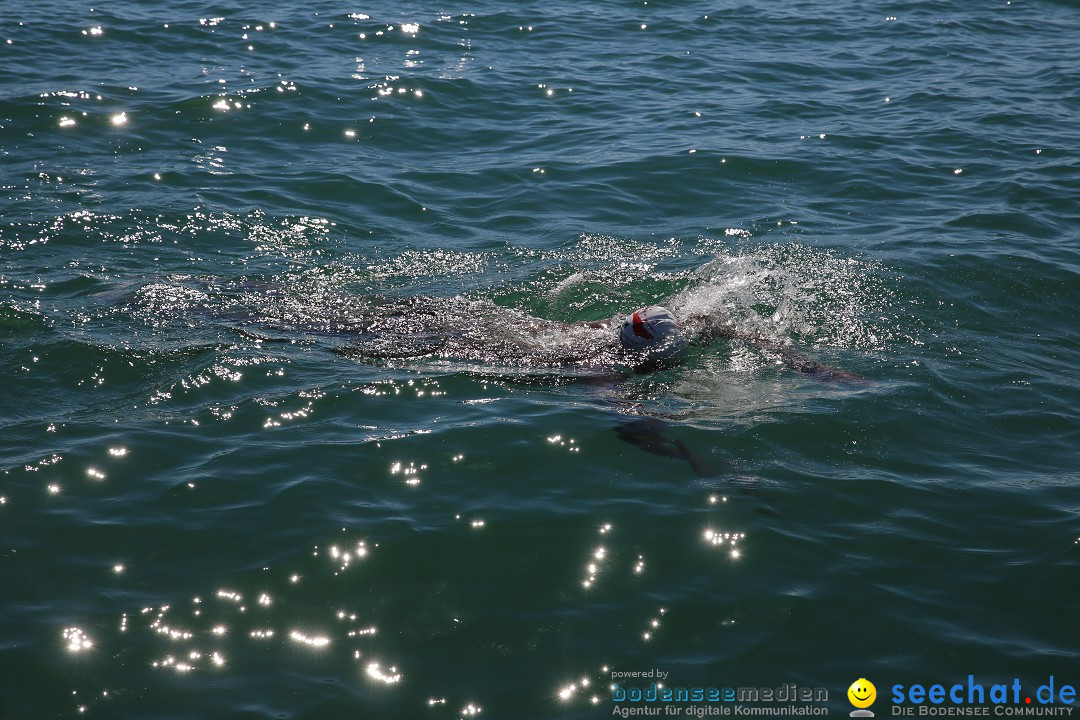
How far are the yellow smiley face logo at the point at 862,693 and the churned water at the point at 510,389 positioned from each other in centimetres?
6

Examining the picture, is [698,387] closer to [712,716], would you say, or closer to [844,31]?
[712,716]

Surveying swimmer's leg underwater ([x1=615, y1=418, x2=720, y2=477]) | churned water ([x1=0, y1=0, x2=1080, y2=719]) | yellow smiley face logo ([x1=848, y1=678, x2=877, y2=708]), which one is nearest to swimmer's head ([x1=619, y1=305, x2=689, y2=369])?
churned water ([x1=0, y1=0, x2=1080, y2=719])

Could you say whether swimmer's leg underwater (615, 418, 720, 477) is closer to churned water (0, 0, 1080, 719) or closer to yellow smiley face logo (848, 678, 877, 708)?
churned water (0, 0, 1080, 719)

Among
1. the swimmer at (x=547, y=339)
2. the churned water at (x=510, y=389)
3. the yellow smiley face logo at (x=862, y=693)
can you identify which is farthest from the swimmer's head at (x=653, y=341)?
the yellow smiley face logo at (x=862, y=693)

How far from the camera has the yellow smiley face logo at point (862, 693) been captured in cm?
558

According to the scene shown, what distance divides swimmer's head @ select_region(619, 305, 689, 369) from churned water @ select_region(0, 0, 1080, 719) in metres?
0.27

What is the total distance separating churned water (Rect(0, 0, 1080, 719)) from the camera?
6016mm

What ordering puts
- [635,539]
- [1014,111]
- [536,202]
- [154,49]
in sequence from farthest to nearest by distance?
[154,49]
[1014,111]
[536,202]
[635,539]

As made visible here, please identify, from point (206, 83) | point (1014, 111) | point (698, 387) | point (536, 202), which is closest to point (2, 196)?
point (206, 83)

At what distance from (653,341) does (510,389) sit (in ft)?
5.08

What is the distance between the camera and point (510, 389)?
9234mm

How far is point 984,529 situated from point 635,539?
276 centimetres

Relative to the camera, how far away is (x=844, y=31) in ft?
72.7

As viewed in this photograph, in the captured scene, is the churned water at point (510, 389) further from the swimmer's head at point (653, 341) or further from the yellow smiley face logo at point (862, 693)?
the swimmer's head at point (653, 341)
